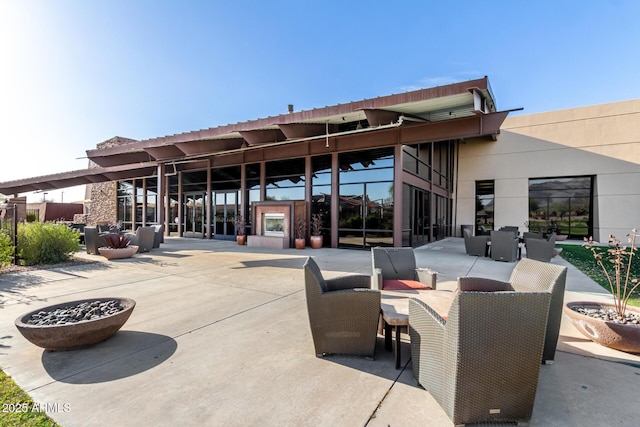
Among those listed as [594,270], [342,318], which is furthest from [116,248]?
[594,270]

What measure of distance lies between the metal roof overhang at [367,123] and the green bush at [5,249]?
7270 millimetres

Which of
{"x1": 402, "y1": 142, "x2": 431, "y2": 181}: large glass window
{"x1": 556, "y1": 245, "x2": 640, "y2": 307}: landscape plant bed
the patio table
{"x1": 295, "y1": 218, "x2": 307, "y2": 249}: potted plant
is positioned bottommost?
{"x1": 556, "y1": 245, "x2": 640, "y2": 307}: landscape plant bed

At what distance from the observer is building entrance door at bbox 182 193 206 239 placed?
1736 cm

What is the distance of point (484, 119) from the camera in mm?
9008

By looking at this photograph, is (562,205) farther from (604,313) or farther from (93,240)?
(93,240)

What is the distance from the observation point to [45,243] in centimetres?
816

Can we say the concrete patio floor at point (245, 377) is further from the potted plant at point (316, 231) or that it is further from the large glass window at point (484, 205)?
the large glass window at point (484, 205)

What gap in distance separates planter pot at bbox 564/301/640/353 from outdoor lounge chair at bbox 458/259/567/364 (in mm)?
755

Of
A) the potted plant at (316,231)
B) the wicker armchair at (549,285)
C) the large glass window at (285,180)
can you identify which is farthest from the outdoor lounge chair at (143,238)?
the wicker armchair at (549,285)

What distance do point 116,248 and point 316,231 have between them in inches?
287

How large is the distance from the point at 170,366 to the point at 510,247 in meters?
9.68

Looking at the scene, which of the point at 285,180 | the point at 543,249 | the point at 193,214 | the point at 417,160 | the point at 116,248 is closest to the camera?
the point at 543,249

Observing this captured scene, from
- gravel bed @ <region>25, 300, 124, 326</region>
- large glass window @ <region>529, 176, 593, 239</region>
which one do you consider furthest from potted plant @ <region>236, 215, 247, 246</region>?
large glass window @ <region>529, 176, 593, 239</region>

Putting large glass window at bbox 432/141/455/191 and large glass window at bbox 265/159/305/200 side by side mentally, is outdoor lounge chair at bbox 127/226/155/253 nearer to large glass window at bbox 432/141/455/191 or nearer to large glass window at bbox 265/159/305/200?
large glass window at bbox 265/159/305/200
